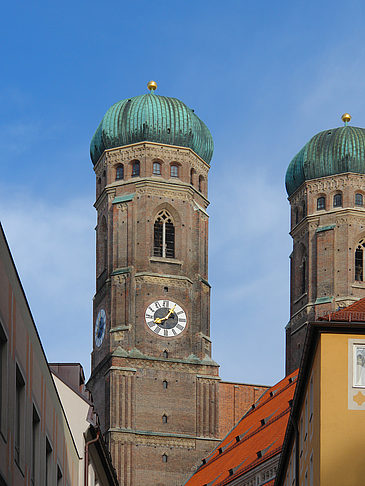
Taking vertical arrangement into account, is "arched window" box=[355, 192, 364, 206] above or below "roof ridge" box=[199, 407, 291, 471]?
above

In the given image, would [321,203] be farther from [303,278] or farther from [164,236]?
[164,236]

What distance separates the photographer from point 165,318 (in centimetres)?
7575

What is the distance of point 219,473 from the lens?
65.9 m

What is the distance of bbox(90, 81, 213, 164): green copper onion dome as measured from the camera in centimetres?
8050

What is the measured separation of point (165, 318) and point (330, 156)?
13760mm

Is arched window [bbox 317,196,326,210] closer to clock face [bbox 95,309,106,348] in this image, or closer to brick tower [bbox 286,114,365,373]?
brick tower [bbox 286,114,365,373]

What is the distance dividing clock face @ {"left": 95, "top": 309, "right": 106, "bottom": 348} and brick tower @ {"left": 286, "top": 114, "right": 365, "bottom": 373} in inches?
382

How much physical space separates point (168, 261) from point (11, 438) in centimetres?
5603

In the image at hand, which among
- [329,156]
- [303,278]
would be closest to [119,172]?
[303,278]

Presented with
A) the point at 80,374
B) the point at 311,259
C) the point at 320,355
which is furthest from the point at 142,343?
the point at 320,355

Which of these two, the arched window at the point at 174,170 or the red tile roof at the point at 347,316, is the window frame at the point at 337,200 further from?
the red tile roof at the point at 347,316

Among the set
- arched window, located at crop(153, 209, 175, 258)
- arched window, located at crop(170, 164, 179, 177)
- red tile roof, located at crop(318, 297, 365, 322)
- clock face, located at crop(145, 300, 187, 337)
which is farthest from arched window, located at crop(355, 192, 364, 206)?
red tile roof, located at crop(318, 297, 365, 322)

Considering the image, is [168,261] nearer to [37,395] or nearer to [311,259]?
[311,259]

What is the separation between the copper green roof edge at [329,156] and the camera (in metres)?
82.3
